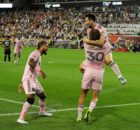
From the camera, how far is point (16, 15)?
80.5m

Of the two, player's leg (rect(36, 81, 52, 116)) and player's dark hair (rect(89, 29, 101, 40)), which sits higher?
player's dark hair (rect(89, 29, 101, 40))

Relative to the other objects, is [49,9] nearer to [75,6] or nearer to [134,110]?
[75,6]

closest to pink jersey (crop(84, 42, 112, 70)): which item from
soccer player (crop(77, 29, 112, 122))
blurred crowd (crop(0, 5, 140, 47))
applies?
soccer player (crop(77, 29, 112, 122))

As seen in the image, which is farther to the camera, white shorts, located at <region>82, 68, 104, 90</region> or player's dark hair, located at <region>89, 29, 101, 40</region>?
white shorts, located at <region>82, 68, 104, 90</region>

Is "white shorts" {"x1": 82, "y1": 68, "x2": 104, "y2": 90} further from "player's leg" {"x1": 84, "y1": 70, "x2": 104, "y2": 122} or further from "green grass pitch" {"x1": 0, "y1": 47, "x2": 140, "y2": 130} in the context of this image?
"green grass pitch" {"x1": 0, "y1": 47, "x2": 140, "y2": 130}

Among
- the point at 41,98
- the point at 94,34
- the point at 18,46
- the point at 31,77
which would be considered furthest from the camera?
the point at 18,46

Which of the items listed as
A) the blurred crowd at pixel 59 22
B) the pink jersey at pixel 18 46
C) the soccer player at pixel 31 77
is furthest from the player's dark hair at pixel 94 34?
the blurred crowd at pixel 59 22

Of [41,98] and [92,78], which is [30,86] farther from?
[92,78]

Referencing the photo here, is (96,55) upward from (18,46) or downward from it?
upward

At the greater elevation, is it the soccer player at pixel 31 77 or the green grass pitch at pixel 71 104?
the soccer player at pixel 31 77

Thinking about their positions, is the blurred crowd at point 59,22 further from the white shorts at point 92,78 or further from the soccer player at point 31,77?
the white shorts at point 92,78

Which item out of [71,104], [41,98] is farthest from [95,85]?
[71,104]

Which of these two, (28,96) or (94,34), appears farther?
(28,96)

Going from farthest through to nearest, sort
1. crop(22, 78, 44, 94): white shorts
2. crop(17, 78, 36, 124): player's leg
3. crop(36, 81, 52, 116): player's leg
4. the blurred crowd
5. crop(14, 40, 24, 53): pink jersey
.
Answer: the blurred crowd, crop(14, 40, 24, 53): pink jersey, crop(36, 81, 52, 116): player's leg, crop(22, 78, 44, 94): white shorts, crop(17, 78, 36, 124): player's leg
